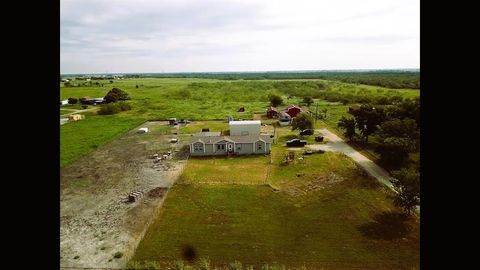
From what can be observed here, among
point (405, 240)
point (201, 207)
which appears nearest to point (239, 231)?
point (201, 207)

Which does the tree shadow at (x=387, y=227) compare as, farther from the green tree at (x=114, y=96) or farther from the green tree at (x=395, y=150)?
the green tree at (x=114, y=96)

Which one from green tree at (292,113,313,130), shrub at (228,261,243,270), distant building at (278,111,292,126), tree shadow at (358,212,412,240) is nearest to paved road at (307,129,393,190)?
green tree at (292,113,313,130)

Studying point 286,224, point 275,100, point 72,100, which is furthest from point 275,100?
point 286,224

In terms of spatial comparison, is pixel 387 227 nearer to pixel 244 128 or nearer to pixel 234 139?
pixel 234 139

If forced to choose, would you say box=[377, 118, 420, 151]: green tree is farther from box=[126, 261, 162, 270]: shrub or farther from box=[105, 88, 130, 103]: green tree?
box=[105, 88, 130, 103]: green tree
